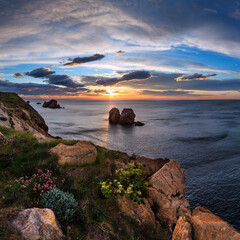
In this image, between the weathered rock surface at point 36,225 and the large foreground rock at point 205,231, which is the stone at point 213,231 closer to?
the large foreground rock at point 205,231

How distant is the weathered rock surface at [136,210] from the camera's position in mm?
8568

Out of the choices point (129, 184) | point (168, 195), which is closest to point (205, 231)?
point (129, 184)

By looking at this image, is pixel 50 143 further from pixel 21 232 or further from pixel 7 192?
pixel 21 232

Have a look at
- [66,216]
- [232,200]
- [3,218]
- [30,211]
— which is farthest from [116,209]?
[232,200]

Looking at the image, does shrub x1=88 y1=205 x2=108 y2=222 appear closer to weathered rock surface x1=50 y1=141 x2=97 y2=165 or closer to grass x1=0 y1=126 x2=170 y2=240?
grass x1=0 y1=126 x2=170 y2=240

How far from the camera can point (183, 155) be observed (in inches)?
1462

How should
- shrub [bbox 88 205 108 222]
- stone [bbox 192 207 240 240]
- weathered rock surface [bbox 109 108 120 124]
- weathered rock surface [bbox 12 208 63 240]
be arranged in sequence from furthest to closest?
weathered rock surface [bbox 109 108 120 124] → stone [bbox 192 207 240 240] → shrub [bbox 88 205 108 222] → weathered rock surface [bbox 12 208 63 240]

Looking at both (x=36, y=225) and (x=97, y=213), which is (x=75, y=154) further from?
(x=36, y=225)

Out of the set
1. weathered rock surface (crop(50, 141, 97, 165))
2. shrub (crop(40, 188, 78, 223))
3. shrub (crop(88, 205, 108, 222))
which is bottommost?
shrub (crop(88, 205, 108, 222))

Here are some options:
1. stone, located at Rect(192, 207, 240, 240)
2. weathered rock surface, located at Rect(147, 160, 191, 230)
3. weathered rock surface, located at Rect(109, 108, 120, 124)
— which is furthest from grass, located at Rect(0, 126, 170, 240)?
weathered rock surface, located at Rect(109, 108, 120, 124)

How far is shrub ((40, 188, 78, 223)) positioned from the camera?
6.52m

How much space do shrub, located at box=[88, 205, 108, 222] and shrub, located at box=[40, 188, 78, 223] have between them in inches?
30.0

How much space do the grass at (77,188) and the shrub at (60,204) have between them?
0.30 meters

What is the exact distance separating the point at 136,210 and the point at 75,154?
17.2ft
